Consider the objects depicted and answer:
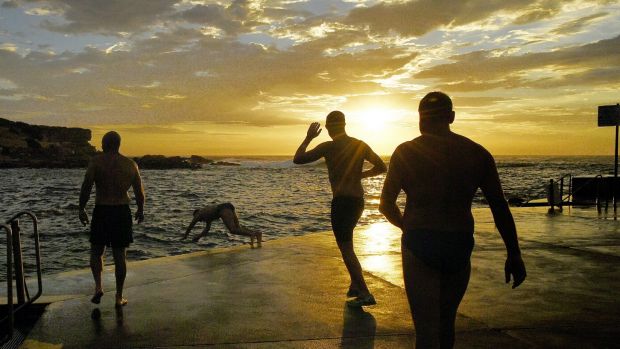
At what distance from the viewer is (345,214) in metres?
5.68

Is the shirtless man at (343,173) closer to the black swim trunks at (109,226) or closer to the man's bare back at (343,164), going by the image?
the man's bare back at (343,164)

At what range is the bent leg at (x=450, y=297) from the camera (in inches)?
121

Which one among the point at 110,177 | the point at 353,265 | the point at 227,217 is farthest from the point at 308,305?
the point at 227,217

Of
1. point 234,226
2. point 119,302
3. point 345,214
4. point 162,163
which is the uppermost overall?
point 345,214

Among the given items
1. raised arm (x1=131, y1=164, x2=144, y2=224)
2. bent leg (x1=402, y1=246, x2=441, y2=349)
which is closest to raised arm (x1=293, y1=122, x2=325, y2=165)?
raised arm (x1=131, y1=164, x2=144, y2=224)

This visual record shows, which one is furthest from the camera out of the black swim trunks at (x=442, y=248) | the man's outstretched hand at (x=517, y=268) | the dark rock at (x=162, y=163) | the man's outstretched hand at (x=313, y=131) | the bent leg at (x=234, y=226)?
the dark rock at (x=162, y=163)

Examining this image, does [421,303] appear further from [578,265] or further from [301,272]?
[578,265]

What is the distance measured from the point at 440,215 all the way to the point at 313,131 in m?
2.62

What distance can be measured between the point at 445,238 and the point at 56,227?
65.8 feet

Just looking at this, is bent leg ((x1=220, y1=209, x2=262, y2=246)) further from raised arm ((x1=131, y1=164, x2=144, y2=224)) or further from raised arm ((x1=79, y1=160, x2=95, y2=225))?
raised arm ((x1=79, y1=160, x2=95, y2=225))

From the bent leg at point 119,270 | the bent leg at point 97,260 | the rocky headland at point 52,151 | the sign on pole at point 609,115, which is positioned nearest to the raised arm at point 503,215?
the bent leg at point 119,270

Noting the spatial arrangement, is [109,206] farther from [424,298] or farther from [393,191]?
[424,298]

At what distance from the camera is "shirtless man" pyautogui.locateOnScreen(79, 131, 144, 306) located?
588cm

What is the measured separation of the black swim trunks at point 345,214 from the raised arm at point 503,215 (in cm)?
262
